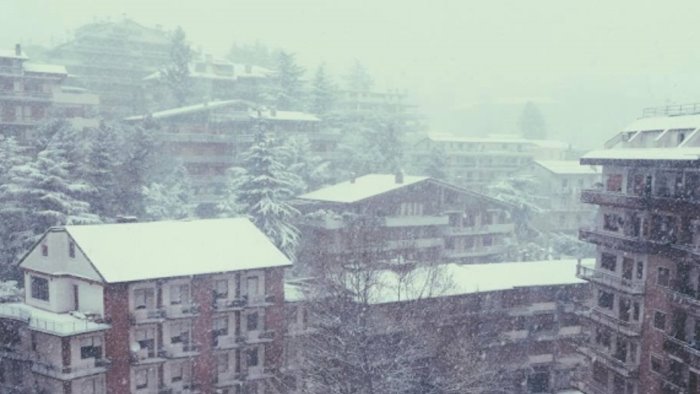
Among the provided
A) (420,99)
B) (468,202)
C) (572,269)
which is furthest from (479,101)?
(572,269)

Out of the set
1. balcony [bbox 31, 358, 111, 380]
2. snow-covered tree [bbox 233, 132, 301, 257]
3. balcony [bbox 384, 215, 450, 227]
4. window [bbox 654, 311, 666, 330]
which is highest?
snow-covered tree [bbox 233, 132, 301, 257]

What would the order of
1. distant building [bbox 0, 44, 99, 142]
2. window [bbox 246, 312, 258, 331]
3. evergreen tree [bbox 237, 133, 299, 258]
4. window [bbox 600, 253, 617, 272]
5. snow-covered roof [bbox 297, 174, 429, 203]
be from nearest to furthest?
window [bbox 246, 312, 258, 331] → window [bbox 600, 253, 617, 272] → evergreen tree [bbox 237, 133, 299, 258] → snow-covered roof [bbox 297, 174, 429, 203] → distant building [bbox 0, 44, 99, 142]

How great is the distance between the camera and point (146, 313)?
39406mm

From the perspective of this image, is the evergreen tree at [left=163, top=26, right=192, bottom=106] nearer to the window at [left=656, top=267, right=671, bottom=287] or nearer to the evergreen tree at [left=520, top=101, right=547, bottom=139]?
the evergreen tree at [left=520, top=101, right=547, bottom=139]

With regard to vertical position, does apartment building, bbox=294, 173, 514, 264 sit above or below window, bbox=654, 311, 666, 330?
above

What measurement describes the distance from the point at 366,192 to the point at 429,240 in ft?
24.9

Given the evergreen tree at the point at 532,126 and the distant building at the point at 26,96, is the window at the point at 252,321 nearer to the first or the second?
the distant building at the point at 26,96

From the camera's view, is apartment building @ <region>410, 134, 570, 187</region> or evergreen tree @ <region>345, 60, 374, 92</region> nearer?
apartment building @ <region>410, 134, 570, 187</region>

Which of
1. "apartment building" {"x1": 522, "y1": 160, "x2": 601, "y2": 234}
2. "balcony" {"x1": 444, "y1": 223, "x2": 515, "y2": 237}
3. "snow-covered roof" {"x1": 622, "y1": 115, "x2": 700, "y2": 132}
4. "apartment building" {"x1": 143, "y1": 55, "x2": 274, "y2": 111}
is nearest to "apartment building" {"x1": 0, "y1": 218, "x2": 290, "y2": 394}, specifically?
"snow-covered roof" {"x1": 622, "y1": 115, "x2": 700, "y2": 132}

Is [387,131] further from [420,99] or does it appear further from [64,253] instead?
[420,99]

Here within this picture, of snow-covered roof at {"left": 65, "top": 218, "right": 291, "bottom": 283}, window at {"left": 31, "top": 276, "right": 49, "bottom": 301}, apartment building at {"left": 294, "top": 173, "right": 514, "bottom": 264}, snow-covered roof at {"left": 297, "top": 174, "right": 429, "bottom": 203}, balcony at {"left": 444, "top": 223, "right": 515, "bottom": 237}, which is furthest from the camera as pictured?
balcony at {"left": 444, "top": 223, "right": 515, "bottom": 237}

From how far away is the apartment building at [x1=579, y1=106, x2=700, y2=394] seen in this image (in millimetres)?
36594

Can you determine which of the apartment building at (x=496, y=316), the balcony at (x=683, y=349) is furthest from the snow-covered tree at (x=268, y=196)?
the balcony at (x=683, y=349)

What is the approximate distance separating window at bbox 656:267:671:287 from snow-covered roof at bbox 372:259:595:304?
1093 centimetres
